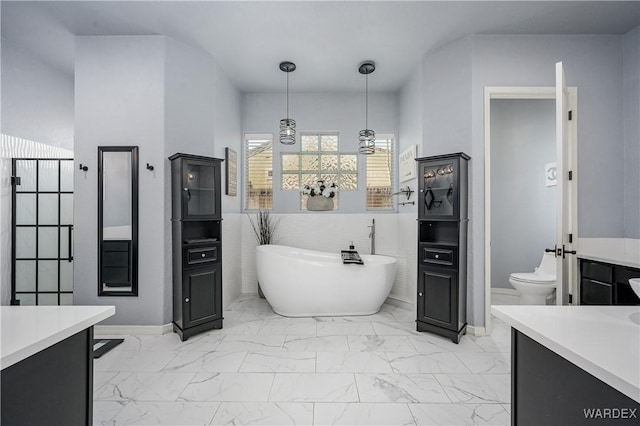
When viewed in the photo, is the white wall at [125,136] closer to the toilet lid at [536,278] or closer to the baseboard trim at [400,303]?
the baseboard trim at [400,303]

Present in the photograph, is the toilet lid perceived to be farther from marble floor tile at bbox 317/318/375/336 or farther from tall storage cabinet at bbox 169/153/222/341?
tall storage cabinet at bbox 169/153/222/341

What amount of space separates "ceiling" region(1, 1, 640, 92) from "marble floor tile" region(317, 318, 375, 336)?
9.89ft

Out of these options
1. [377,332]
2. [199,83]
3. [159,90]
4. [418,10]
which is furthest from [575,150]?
[159,90]

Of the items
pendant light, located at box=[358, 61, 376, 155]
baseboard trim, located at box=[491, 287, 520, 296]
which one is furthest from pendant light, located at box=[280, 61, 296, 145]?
baseboard trim, located at box=[491, 287, 520, 296]

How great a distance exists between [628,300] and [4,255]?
5.79 m

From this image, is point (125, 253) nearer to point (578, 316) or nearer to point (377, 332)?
point (377, 332)

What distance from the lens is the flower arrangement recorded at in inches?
171

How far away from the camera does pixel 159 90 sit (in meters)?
3.01

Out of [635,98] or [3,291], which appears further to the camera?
[3,291]

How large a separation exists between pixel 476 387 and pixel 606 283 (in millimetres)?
1449

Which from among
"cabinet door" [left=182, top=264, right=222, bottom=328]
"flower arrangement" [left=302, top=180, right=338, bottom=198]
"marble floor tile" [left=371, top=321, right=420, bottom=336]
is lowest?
"marble floor tile" [left=371, top=321, right=420, bottom=336]

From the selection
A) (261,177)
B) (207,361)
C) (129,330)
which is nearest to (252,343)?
(207,361)

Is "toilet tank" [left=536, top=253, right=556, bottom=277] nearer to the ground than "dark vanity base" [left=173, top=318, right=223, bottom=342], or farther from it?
farther from it

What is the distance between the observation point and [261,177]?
4578mm
